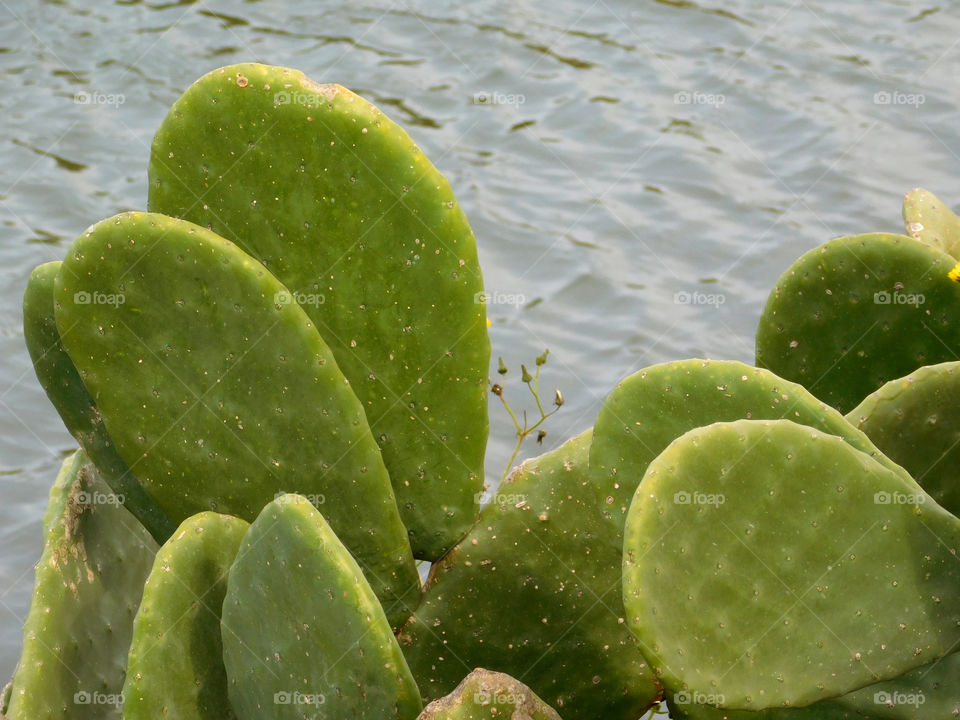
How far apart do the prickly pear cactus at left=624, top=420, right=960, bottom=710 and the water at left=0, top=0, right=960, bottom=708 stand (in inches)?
89.6

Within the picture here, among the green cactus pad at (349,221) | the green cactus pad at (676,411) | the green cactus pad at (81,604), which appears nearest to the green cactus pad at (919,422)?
the green cactus pad at (676,411)

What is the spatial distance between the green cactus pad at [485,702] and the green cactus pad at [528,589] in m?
0.39

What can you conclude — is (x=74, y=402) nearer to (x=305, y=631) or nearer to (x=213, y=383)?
(x=213, y=383)

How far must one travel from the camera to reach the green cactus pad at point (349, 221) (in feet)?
5.77

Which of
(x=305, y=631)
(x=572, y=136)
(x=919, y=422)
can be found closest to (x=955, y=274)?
(x=919, y=422)

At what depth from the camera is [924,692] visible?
5.37ft

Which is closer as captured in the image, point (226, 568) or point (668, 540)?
point (668, 540)

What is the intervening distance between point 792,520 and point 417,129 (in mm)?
3765

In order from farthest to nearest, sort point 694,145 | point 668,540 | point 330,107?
point 694,145 < point 330,107 < point 668,540

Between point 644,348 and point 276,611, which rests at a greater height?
point 276,611

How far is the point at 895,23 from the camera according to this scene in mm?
5574

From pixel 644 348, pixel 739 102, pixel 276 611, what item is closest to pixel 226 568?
pixel 276 611

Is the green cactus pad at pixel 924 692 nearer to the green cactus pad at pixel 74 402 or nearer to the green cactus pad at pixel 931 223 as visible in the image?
the green cactus pad at pixel 931 223

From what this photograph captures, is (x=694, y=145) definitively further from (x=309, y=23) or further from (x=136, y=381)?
(x=136, y=381)
